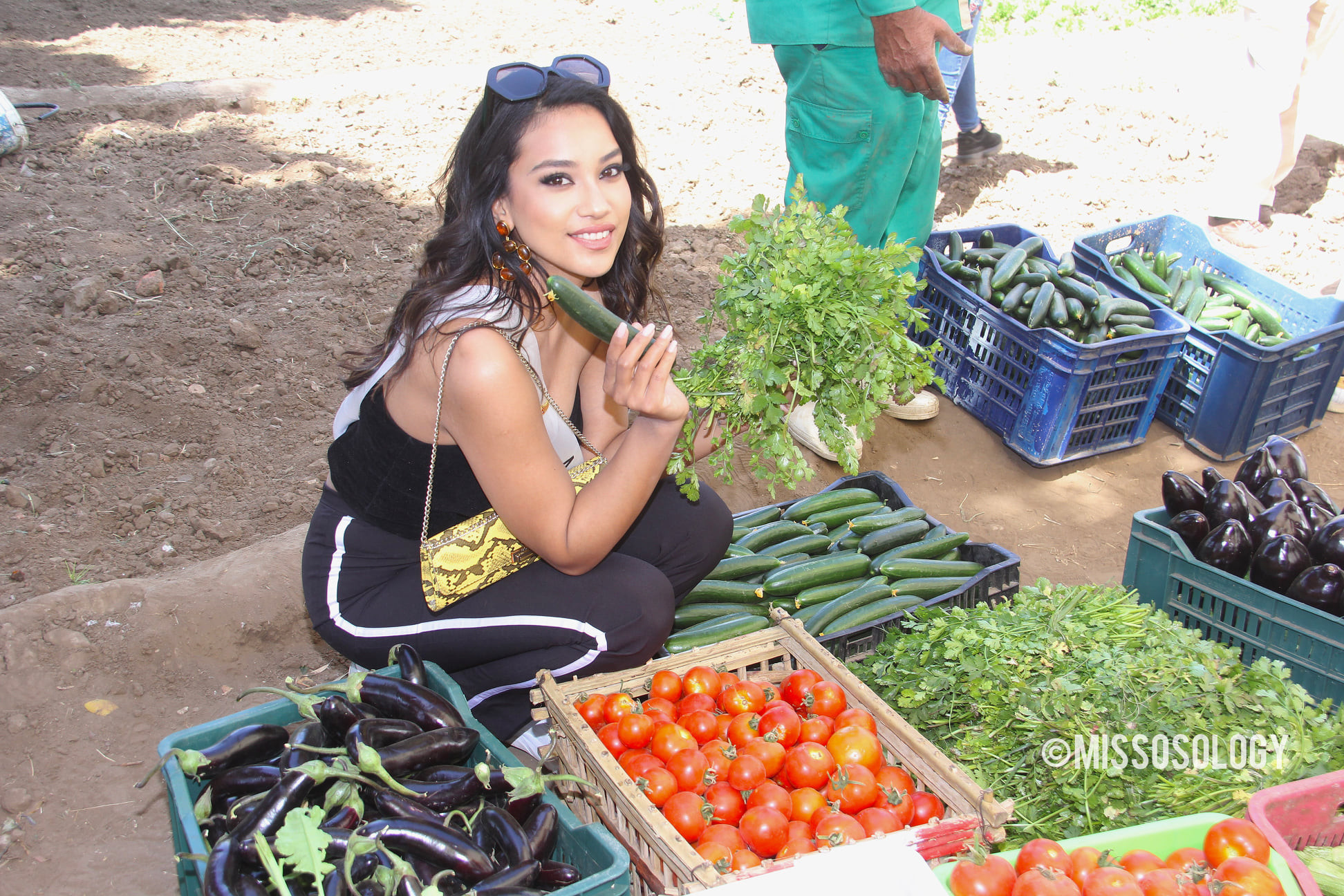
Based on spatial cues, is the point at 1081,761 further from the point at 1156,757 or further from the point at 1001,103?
the point at 1001,103

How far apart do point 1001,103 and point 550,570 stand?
847cm

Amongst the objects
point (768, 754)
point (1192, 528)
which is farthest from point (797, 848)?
point (1192, 528)

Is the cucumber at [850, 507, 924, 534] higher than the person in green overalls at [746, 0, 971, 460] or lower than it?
lower

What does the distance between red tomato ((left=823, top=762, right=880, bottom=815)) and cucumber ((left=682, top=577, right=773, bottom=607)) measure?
1294mm

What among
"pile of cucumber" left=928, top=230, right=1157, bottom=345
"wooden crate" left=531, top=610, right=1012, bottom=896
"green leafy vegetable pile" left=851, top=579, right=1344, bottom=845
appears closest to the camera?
"wooden crate" left=531, top=610, right=1012, bottom=896

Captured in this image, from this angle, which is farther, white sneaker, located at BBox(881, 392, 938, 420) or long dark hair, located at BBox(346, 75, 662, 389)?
white sneaker, located at BBox(881, 392, 938, 420)

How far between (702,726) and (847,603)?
110 cm

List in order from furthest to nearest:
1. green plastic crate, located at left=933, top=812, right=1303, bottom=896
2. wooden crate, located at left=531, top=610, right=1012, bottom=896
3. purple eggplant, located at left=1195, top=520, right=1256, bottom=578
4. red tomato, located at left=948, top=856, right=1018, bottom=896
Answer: purple eggplant, located at left=1195, top=520, right=1256, bottom=578, wooden crate, located at left=531, top=610, right=1012, bottom=896, green plastic crate, located at left=933, top=812, right=1303, bottom=896, red tomato, located at left=948, top=856, right=1018, bottom=896

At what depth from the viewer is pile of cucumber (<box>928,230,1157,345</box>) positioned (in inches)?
203

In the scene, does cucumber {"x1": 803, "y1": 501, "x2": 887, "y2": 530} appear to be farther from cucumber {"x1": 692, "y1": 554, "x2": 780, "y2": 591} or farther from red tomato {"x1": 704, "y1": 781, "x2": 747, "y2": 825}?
red tomato {"x1": 704, "y1": 781, "x2": 747, "y2": 825}

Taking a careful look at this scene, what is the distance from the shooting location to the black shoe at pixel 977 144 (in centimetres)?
834

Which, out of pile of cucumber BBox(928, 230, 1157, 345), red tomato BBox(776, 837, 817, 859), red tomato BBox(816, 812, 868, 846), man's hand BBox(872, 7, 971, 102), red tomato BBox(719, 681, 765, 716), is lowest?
red tomato BBox(719, 681, 765, 716)

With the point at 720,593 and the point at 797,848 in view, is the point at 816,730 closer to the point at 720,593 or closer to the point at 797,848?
the point at 797,848

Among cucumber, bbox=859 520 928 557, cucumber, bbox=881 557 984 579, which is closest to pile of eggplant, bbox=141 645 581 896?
cucumber, bbox=881 557 984 579
